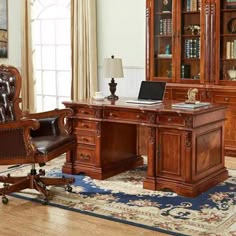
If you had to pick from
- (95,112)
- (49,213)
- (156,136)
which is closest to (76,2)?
(95,112)

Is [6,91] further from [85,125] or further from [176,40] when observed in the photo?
[176,40]

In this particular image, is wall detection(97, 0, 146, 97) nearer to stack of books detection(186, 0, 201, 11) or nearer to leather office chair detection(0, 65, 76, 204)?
stack of books detection(186, 0, 201, 11)

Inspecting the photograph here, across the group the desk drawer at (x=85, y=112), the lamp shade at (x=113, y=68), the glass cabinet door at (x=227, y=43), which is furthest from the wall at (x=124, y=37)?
the desk drawer at (x=85, y=112)

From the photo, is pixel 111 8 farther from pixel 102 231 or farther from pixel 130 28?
pixel 102 231

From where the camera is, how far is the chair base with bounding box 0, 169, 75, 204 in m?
4.47

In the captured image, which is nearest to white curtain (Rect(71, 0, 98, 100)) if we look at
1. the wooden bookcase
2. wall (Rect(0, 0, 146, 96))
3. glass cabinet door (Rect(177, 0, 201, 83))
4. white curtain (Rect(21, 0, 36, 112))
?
wall (Rect(0, 0, 146, 96))

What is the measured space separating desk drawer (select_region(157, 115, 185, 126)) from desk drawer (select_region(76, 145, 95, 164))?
919 millimetres

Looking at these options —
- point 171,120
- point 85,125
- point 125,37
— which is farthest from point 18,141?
point 125,37

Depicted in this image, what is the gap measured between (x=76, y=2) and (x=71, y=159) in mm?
2860

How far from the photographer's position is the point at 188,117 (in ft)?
14.8

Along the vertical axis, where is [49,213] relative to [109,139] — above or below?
below

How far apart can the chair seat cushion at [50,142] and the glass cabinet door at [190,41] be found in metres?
2.34

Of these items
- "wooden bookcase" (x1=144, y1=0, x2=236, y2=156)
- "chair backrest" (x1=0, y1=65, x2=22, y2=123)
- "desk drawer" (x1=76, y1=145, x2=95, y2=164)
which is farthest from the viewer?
"wooden bookcase" (x1=144, y1=0, x2=236, y2=156)

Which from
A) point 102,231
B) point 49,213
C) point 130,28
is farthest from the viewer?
point 130,28
